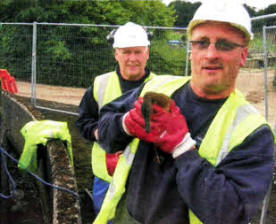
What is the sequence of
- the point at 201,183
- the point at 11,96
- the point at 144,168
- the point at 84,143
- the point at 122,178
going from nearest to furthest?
the point at 201,183 → the point at 144,168 → the point at 122,178 → the point at 84,143 → the point at 11,96

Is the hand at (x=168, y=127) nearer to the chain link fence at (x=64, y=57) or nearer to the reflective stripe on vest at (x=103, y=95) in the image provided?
the reflective stripe on vest at (x=103, y=95)

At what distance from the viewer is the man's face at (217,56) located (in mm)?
1517

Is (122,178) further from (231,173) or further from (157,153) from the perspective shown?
(231,173)

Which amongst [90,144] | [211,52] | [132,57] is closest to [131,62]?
[132,57]

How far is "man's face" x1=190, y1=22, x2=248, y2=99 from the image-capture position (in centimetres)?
152

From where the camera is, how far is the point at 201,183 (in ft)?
4.56

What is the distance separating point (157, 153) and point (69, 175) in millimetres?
2268

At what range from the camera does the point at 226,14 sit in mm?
1470

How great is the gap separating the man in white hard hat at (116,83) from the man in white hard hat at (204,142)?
1507 mm

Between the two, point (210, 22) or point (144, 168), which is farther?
point (144, 168)

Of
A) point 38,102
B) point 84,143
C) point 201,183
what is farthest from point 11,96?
point 201,183

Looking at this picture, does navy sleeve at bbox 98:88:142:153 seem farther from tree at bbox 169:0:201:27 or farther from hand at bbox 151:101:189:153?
tree at bbox 169:0:201:27

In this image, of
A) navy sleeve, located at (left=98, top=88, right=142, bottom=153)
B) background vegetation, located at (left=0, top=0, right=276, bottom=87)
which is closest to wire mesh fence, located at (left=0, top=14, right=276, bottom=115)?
background vegetation, located at (left=0, top=0, right=276, bottom=87)

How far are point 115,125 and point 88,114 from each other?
5.99 feet
